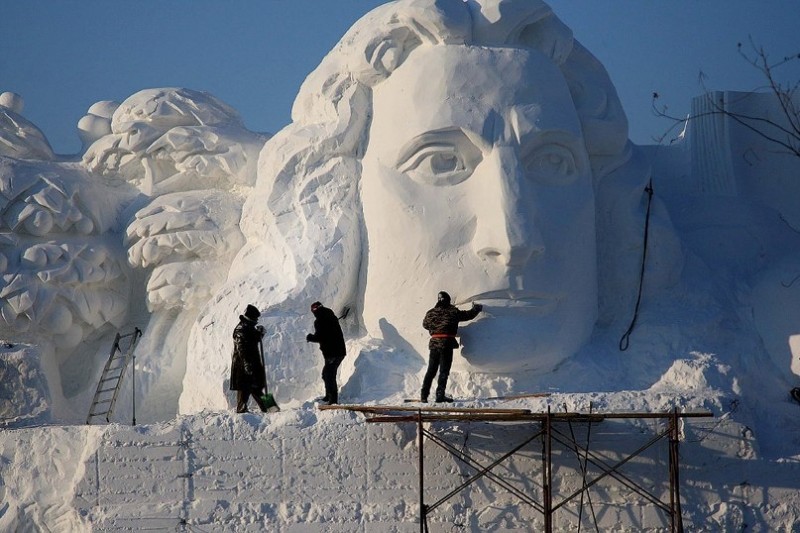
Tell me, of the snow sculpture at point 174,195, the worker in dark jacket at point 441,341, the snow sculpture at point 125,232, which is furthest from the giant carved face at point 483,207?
the snow sculpture at point 125,232

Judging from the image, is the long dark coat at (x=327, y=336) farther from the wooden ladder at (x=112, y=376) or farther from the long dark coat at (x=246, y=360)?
the wooden ladder at (x=112, y=376)

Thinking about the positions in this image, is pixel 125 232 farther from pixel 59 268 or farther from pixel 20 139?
pixel 20 139

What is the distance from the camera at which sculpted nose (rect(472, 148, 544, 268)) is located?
1582 centimetres

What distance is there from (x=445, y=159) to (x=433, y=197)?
39 centimetres

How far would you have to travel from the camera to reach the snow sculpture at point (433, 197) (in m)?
16.0

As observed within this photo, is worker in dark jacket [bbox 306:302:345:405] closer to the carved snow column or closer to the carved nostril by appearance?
the carved nostril

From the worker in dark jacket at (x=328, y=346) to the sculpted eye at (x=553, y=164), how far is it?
241cm

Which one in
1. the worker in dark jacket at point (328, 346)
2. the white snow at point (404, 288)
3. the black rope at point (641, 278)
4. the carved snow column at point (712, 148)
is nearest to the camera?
the white snow at point (404, 288)

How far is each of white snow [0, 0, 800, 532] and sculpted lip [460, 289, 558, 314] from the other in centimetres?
2

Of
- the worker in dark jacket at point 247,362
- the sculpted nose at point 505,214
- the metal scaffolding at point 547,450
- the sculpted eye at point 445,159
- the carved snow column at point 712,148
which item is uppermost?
the carved snow column at point 712,148

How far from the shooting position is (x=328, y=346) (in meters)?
15.4

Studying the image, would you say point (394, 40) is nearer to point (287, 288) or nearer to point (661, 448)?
point (287, 288)

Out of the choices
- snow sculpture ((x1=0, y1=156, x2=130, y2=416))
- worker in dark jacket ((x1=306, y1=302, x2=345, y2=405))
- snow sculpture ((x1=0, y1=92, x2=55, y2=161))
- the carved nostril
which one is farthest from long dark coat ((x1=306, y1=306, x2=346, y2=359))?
snow sculpture ((x1=0, y1=92, x2=55, y2=161))

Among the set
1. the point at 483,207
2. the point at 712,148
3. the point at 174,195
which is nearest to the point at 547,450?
the point at 483,207
